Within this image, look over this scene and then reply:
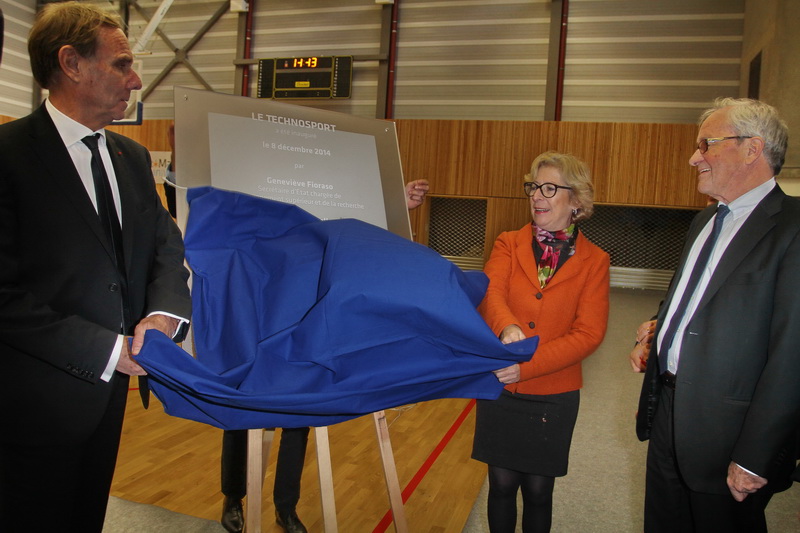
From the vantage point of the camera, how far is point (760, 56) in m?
6.45

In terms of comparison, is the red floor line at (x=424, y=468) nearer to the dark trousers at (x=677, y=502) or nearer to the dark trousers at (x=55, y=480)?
the dark trousers at (x=677, y=502)

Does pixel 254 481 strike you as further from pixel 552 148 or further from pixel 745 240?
pixel 552 148

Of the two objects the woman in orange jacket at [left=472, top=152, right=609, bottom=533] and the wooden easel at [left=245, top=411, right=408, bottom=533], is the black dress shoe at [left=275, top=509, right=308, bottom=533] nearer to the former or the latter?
the wooden easel at [left=245, top=411, right=408, bottom=533]

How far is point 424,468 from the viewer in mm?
3420

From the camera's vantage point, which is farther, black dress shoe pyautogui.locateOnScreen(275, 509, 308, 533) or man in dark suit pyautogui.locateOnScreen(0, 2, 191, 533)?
black dress shoe pyautogui.locateOnScreen(275, 509, 308, 533)

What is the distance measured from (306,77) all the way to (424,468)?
6.76 meters

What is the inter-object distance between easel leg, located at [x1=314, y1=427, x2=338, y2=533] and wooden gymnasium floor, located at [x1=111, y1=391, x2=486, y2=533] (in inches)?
34.1

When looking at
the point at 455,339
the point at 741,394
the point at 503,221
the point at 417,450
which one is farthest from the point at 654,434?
the point at 503,221

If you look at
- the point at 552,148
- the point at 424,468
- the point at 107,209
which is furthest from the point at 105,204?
the point at 552,148

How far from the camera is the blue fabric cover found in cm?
119

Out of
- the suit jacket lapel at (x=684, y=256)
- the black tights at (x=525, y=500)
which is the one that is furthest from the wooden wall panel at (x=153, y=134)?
the suit jacket lapel at (x=684, y=256)

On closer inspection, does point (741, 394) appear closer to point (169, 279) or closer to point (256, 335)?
point (256, 335)

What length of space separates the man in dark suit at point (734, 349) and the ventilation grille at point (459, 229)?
622 centimetres

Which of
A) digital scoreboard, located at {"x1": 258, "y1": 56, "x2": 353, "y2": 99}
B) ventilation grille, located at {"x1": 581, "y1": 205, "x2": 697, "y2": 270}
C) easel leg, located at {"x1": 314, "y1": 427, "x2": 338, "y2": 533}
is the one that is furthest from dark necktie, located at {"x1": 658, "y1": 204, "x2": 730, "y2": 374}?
digital scoreboard, located at {"x1": 258, "y1": 56, "x2": 353, "y2": 99}
